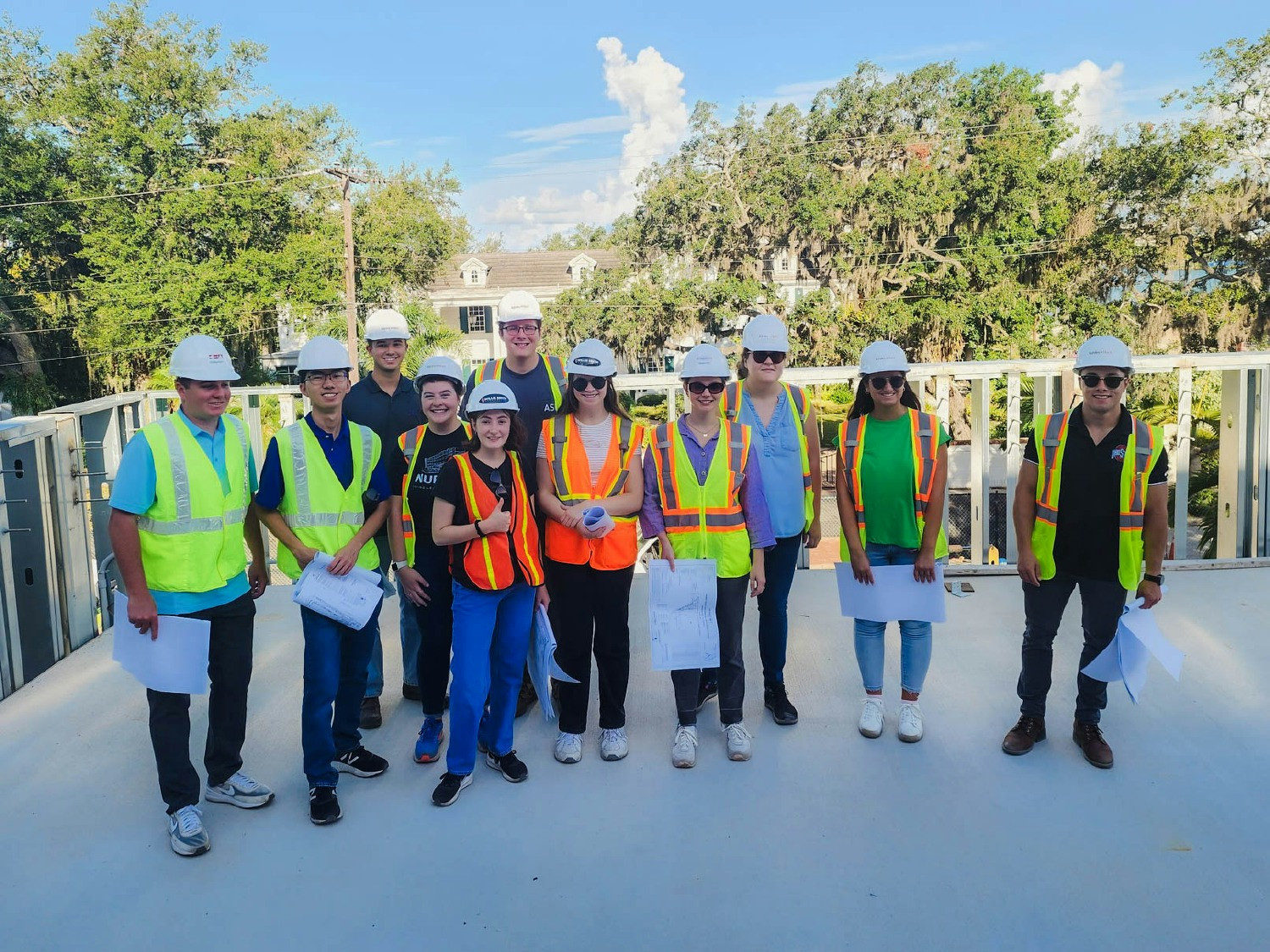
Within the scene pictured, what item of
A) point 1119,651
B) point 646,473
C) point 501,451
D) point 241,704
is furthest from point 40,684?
point 1119,651

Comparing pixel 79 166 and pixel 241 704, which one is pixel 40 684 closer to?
pixel 241 704

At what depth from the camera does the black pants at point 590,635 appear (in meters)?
3.61

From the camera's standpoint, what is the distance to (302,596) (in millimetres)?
3182

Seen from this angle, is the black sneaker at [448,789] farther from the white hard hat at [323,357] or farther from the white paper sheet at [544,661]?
the white hard hat at [323,357]

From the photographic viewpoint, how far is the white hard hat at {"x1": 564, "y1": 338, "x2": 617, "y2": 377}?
3.52m

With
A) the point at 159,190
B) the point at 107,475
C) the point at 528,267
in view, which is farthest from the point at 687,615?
the point at 528,267

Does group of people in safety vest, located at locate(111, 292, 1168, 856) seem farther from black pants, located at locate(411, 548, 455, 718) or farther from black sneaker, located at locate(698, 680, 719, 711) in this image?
black sneaker, located at locate(698, 680, 719, 711)

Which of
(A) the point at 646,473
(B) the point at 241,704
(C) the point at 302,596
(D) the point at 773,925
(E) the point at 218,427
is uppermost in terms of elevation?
(E) the point at 218,427

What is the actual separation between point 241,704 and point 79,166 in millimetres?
36630

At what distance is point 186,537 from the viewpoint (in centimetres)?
307

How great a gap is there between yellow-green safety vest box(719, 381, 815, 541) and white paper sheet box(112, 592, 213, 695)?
2028 millimetres

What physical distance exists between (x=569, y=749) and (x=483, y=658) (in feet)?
1.82

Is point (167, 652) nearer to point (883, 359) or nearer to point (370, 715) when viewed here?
point (370, 715)

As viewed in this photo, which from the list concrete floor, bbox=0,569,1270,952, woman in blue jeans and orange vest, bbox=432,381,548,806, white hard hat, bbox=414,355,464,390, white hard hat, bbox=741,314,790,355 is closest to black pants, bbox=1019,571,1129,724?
concrete floor, bbox=0,569,1270,952
